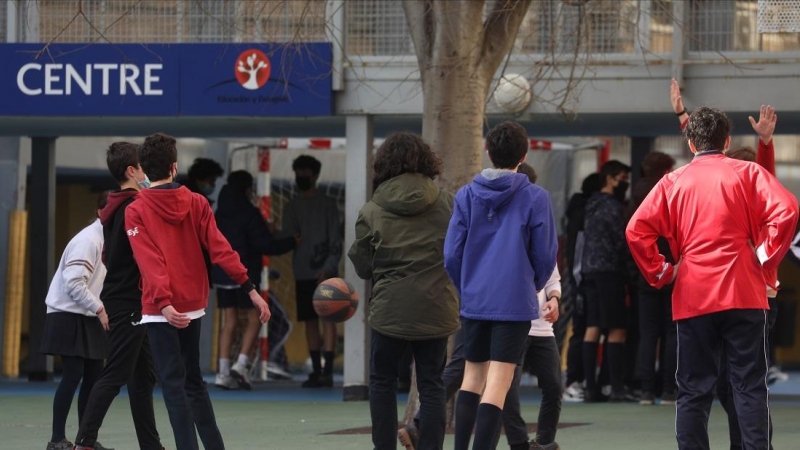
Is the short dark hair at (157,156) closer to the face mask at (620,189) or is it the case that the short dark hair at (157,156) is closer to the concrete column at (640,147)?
the face mask at (620,189)

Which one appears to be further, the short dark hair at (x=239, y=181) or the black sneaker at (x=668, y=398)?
the short dark hair at (x=239, y=181)

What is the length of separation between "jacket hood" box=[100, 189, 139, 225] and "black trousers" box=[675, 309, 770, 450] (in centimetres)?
309

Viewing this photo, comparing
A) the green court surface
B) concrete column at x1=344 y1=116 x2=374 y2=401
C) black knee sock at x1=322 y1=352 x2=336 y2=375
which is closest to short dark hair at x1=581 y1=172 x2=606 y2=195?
the green court surface

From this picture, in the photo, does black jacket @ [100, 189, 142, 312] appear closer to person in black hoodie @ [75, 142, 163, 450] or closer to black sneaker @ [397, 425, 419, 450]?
person in black hoodie @ [75, 142, 163, 450]

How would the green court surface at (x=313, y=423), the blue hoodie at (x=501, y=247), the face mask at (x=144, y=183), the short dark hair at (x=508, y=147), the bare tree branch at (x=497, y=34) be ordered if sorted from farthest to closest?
the bare tree branch at (x=497, y=34), the green court surface at (x=313, y=423), the face mask at (x=144, y=183), the short dark hair at (x=508, y=147), the blue hoodie at (x=501, y=247)

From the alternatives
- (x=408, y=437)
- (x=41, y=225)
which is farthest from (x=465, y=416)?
(x=41, y=225)

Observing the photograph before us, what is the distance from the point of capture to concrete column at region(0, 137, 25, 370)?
16984 mm

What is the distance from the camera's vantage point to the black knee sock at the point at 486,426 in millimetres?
7562

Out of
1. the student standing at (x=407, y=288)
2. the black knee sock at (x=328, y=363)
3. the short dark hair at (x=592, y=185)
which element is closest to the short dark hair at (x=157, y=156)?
the student standing at (x=407, y=288)

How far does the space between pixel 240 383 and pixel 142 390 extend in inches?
247

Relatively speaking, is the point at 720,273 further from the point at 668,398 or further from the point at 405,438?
the point at 668,398

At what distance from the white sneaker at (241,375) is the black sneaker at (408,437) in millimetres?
6399

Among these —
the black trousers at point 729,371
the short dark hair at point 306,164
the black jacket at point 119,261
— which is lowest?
the black trousers at point 729,371

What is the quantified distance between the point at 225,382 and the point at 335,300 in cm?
550
